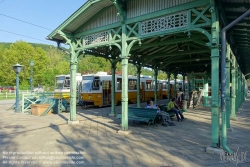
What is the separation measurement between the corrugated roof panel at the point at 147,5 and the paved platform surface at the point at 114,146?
13.7 ft

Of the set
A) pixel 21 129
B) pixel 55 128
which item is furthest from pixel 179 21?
pixel 21 129

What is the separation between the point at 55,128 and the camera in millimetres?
8078

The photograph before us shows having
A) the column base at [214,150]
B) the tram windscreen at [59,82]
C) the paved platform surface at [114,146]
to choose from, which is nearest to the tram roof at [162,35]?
the column base at [214,150]

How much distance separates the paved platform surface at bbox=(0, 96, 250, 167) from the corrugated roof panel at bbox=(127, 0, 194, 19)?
164 inches

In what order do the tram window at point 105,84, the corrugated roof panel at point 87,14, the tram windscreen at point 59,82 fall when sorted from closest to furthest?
the corrugated roof panel at point 87,14 → the tram window at point 105,84 → the tram windscreen at point 59,82

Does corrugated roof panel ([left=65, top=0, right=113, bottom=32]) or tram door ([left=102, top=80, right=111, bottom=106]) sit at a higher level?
corrugated roof panel ([left=65, top=0, right=113, bottom=32])

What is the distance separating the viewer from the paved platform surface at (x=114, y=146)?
14.9ft

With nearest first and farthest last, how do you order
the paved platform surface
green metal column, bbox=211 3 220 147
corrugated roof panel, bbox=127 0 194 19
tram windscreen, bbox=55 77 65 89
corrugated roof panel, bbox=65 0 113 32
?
the paved platform surface → green metal column, bbox=211 3 220 147 → corrugated roof panel, bbox=127 0 194 19 → corrugated roof panel, bbox=65 0 113 32 → tram windscreen, bbox=55 77 65 89

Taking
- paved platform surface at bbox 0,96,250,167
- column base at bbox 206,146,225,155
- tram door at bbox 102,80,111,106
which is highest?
tram door at bbox 102,80,111,106

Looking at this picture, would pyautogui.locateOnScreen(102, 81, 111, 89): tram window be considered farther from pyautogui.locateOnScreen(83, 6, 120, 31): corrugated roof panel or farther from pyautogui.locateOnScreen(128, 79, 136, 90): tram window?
pyautogui.locateOnScreen(83, 6, 120, 31): corrugated roof panel

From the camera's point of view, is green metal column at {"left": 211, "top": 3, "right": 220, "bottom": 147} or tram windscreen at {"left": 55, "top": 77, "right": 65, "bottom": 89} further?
tram windscreen at {"left": 55, "top": 77, "right": 65, "bottom": 89}

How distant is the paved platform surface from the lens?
4543mm

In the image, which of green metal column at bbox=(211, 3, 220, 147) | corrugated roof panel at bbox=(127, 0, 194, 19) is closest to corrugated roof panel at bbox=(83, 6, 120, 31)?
corrugated roof panel at bbox=(127, 0, 194, 19)

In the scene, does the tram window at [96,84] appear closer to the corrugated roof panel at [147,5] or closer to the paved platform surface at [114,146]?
the paved platform surface at [114,146]
